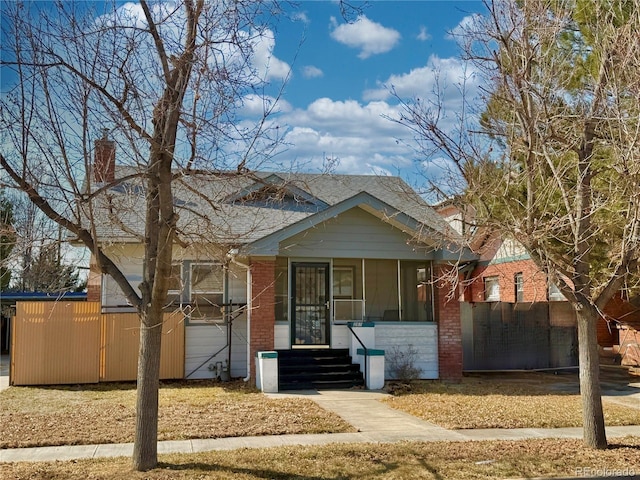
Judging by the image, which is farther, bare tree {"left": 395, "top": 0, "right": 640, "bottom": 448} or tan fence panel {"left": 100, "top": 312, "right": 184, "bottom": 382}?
tan fence panel {"left": 100, "top": 312, "right": 184, "bottom": 382}

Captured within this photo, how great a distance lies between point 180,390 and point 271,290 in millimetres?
3107

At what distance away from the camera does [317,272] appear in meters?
17.1

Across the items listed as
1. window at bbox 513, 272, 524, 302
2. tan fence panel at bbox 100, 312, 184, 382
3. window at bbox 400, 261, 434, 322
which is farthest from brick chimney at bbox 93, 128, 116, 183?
window at bbox 513, 272, 524, 302

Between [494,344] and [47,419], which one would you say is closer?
[47,419]

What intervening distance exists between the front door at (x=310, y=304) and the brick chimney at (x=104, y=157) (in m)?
8.85

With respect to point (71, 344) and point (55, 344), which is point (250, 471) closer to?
point (71, 344)

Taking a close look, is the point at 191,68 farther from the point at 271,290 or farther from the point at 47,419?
the point at 271,290

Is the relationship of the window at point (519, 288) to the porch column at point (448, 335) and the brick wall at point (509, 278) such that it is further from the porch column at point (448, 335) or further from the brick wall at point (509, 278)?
the porch column at point (448, 335)

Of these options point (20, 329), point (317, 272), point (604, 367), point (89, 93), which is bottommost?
point (604, 367)

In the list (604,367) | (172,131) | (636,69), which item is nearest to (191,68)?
(172,131)

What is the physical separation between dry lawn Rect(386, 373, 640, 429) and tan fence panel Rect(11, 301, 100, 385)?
23.7 ft

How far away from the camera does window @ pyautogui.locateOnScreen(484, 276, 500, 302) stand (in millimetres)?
28109

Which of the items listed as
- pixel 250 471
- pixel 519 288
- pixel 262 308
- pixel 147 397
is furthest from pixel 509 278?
pixel 147 397

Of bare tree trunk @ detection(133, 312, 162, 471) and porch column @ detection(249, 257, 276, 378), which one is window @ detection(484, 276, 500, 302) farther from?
bare tree trunk @ detection(133, 312, 162, 471)
